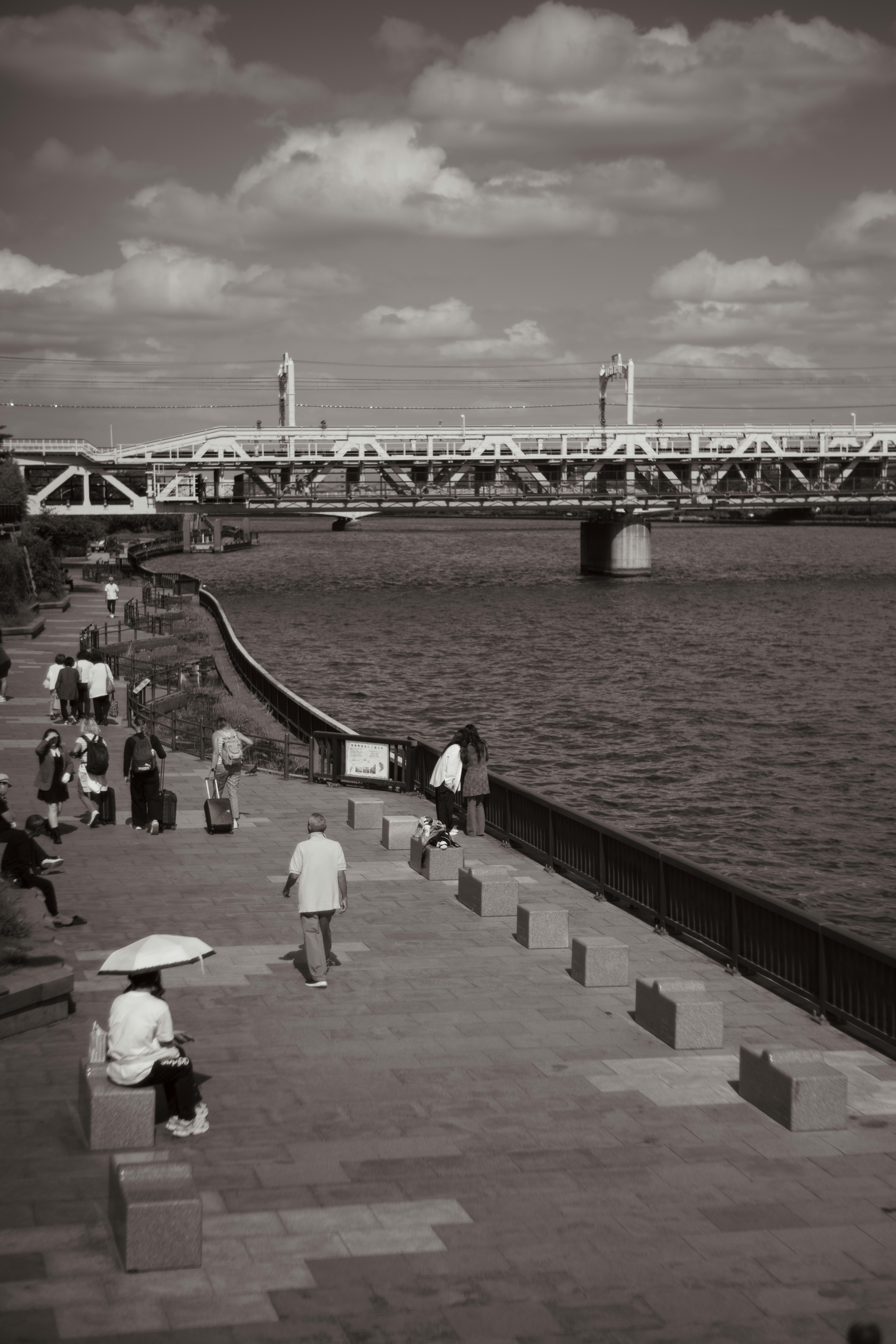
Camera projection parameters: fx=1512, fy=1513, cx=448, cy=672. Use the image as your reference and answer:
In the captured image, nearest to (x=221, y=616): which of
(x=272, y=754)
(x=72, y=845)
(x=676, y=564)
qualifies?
(x=272, y=754)

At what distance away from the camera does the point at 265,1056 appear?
11961 millimetres

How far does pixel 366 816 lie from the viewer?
Answer: 22344 millimetres

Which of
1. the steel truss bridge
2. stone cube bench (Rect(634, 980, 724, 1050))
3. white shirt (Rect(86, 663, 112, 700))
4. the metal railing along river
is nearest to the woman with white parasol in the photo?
stone cube bench (Rect(634, 980, 724, 1050))

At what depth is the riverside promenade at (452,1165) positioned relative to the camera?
7711 millimetres

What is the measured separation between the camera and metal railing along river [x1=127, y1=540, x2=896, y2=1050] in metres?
13.0

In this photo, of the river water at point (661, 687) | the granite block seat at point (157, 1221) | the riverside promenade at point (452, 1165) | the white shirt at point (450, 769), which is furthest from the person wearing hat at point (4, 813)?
the river water at point (661, 687)

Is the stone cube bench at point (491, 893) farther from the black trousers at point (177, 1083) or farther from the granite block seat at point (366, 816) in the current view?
the black trousers at point (177, 1083)

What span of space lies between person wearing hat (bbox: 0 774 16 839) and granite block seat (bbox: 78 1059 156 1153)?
6.61 metres

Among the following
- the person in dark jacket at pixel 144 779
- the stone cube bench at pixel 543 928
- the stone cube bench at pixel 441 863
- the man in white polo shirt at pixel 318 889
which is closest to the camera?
the man in white polo shirt at pixel 318 889

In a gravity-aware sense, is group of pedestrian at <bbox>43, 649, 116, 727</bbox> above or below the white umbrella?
below

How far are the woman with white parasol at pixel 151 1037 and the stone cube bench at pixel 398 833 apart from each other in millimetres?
10557

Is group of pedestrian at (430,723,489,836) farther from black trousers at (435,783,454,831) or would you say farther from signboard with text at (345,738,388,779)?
signboard with text at (345,738,388,779)

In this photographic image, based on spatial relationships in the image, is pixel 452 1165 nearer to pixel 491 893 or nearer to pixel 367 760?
pixel 491 893

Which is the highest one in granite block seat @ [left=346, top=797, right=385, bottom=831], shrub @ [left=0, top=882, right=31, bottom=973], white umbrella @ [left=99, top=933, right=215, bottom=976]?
white umbrella @ [left=99, top=933, right=215, bottom=976]
